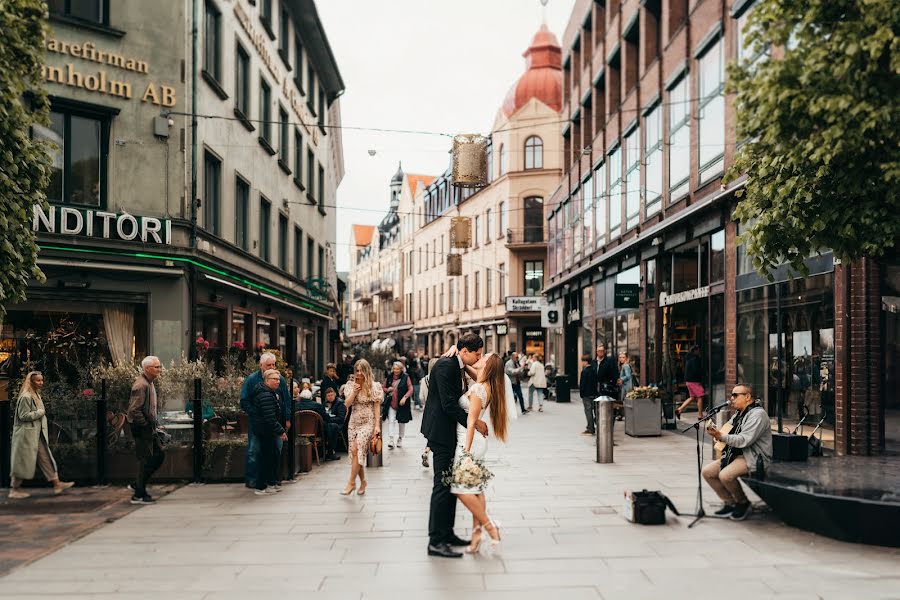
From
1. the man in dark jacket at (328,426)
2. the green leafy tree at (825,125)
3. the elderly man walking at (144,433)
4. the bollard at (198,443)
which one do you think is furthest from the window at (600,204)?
the elderly man walking at (144,433)

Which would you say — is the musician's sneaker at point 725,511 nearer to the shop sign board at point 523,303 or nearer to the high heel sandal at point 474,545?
the high heel sandal at point 474,545

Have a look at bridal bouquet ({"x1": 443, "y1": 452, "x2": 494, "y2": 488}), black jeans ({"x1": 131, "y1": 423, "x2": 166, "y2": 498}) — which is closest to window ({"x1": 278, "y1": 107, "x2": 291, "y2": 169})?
black jeans ({"x1": 131, "y1": 423, "x2": 166, "y2": 498})

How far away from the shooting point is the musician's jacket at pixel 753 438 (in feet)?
26.7

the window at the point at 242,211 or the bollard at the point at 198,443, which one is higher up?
the window at the point at 242,211

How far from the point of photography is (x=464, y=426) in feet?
23.5

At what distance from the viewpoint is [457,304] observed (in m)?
56.4

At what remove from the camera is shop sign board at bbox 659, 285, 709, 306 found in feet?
57.7

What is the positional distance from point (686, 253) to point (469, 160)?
5.55 metres

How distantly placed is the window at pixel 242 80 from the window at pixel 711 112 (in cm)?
1081

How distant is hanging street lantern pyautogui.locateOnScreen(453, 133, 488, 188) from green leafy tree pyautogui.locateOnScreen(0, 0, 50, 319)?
9469mm

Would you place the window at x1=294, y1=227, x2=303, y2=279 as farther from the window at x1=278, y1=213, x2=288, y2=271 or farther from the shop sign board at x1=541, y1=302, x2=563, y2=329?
the shop sign board at x1=541, y1=302, x2=563, y2=329

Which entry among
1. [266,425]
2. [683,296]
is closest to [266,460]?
[266,425]

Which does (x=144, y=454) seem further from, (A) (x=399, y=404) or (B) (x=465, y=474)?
(A) (x=399, y=404)

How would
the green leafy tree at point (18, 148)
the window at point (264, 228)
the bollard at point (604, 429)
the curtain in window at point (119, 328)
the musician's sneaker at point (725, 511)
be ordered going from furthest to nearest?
1. the window at point (264, 228)
2. the curtain in window at point (119, 328)
3. the bollard at point (604, 429)
4. the musician's sneaker at point (725, 511)
5. the green leafy tree at point (18, 148)
